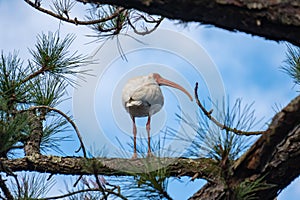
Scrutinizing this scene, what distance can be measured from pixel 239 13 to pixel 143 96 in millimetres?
1345

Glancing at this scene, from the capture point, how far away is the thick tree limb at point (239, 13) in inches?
32.1

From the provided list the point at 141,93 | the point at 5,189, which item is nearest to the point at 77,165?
the point at 5,189

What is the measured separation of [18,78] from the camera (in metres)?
1.68

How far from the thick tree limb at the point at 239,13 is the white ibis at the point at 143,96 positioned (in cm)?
114

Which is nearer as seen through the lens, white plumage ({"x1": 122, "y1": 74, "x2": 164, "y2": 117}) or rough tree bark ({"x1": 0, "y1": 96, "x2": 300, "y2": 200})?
rough tree bark ({"x1": 0, "y1": 96, "x2": 300, "y2": 200})

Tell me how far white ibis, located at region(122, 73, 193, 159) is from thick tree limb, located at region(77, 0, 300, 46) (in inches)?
44.7

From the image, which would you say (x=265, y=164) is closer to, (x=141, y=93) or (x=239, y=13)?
(x=239, y=13)

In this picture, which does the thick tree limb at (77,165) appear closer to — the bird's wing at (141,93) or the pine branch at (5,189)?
the pine branch at (5,189)

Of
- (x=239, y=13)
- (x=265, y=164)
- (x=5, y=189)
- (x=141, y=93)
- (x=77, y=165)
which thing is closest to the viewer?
(x=239, y=13)

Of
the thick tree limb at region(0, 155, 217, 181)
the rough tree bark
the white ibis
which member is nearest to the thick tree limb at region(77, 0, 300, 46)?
the rough tree bark

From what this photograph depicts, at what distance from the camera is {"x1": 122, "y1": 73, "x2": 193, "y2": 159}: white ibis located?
2.03 m

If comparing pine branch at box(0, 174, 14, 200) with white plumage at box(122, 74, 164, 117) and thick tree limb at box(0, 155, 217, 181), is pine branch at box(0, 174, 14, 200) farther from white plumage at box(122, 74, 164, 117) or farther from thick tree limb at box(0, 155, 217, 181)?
white plumage at box(122, 74, 164, 117)

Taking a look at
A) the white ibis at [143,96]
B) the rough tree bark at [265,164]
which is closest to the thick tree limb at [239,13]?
the rough tree bark at [265,164]

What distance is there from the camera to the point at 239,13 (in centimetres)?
82
